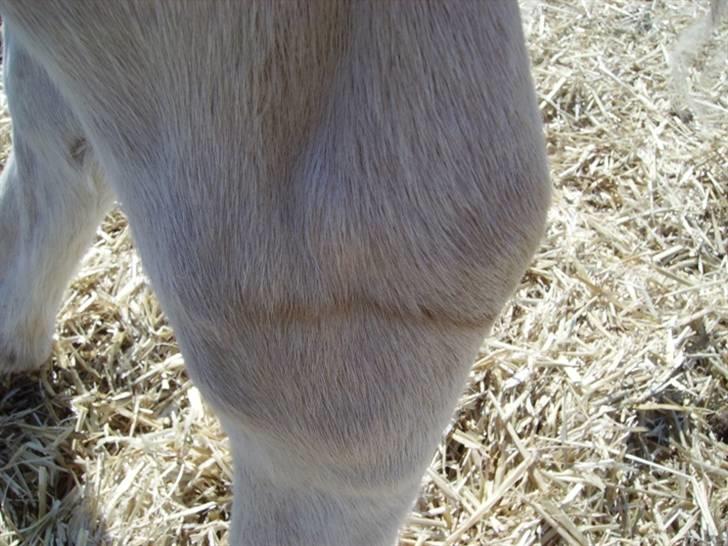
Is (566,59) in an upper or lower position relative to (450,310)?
lower

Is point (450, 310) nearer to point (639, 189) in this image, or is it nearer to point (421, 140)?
point (421, 140)

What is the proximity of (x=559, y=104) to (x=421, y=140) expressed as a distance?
52.6 inches

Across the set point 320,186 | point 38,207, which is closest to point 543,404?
point 38,207

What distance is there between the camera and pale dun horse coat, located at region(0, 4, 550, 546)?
0.43 m

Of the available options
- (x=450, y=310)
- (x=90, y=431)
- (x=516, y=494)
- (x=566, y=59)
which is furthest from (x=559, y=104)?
(x=450, y=310)

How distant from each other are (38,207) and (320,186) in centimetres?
67

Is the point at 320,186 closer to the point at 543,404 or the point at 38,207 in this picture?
the point at 38,207

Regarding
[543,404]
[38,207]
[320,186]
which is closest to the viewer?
[320,186]

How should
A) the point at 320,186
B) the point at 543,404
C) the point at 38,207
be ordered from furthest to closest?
the point at 543,404, the point at 38,207, the point at 320,186

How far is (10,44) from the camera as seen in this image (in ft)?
2.63

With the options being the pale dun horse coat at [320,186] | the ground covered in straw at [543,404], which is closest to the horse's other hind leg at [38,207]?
the ground covered in straw at [543,404]

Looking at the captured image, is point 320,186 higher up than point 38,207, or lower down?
higher up

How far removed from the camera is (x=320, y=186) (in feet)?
1.49

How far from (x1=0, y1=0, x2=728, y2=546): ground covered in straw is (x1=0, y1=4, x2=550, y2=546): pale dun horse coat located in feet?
1.62
